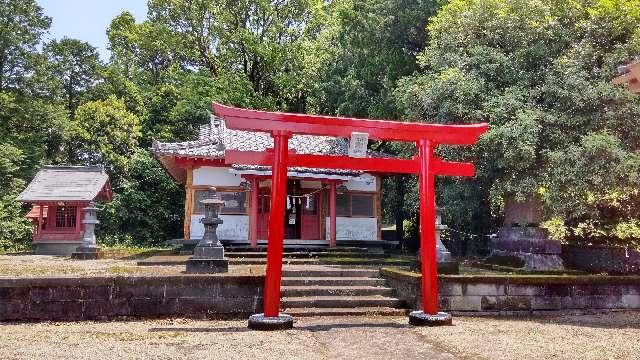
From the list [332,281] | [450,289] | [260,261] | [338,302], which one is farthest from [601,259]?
[260,261]

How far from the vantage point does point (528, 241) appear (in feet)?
45.5

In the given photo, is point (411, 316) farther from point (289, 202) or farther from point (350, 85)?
point (350, 85)

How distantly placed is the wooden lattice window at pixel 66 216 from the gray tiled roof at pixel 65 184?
39.3 inches

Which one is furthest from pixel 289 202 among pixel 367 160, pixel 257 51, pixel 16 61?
pixel 16 61

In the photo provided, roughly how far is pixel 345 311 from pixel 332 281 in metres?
1.34

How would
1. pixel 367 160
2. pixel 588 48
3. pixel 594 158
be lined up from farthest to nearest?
pixel 588 48
pixel 594 158
pixel 367 160

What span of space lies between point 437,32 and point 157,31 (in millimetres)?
21381

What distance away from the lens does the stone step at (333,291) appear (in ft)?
31.8

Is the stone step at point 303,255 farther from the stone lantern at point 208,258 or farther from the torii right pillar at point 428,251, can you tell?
the torii right pillar at point 428,251

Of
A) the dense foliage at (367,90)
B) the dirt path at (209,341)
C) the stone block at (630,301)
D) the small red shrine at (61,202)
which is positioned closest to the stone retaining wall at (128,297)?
the dirt path at (209,341)

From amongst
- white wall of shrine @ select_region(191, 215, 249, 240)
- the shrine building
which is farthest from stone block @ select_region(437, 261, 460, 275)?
white wall of shrine @ select_region(191, 215, 249, 240)

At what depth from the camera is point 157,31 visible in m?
31.8

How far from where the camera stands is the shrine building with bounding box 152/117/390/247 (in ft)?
55.5

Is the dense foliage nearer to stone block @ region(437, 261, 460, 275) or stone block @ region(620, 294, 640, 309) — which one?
stone block @ region(620, 294, 640, 309)
